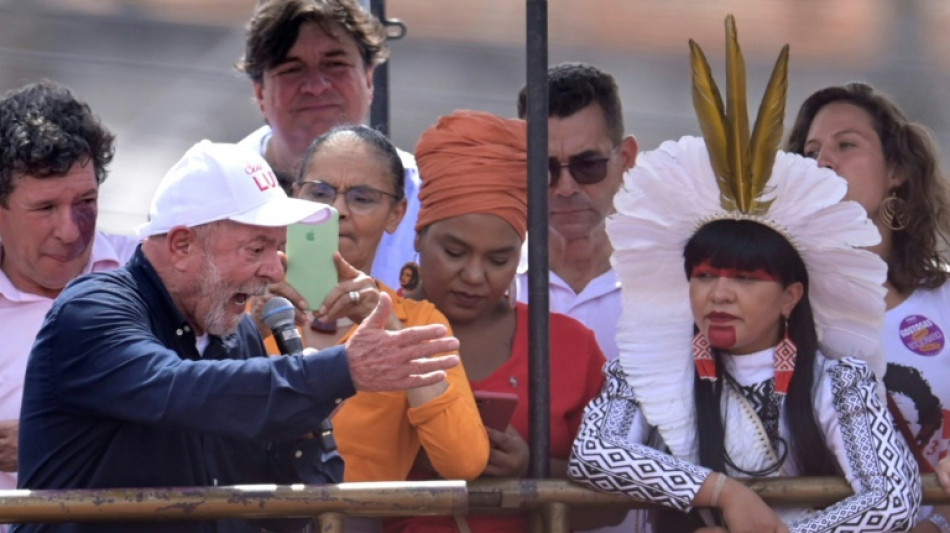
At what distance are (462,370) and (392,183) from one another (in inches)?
25.0

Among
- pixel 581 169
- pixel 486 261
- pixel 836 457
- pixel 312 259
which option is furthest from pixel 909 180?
pixel 312 259

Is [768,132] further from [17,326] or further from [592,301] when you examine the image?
[17,326]

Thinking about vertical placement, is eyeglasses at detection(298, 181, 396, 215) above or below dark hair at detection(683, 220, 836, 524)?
above

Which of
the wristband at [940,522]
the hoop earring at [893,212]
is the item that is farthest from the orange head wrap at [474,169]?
the wristband at [940,522]

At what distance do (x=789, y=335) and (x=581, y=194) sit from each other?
1.09 m

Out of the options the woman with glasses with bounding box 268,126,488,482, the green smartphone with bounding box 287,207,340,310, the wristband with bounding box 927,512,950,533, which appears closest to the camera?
the woman with glasses with bounding box 268,126,488,482

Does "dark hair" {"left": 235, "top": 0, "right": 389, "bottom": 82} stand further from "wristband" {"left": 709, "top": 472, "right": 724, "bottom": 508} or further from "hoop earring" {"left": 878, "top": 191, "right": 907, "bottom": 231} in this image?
"wristband" {"left": 709, "top": 472, "right": 724, "bottom": 508}

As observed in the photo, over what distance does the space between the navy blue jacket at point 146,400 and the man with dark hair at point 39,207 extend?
757 millimetres

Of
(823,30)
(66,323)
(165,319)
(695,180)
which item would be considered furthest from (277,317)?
(823,30)

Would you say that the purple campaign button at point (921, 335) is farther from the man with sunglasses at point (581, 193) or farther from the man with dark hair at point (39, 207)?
the man with dark hair at point (39, 207)

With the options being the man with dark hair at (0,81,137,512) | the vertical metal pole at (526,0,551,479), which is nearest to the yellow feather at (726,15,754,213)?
the vertical metal pole at (526,0,551,479)

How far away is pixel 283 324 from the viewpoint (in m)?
3.56

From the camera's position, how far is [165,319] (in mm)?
3549

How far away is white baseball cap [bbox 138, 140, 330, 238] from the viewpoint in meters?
3.63
